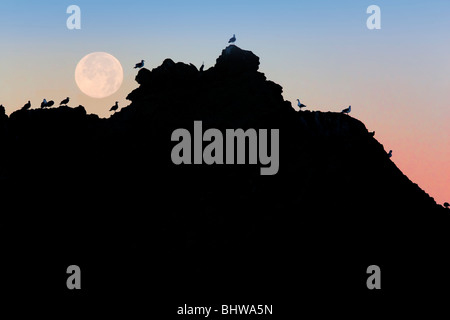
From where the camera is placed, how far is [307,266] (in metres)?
70.1

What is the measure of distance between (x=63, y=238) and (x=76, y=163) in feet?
29.3

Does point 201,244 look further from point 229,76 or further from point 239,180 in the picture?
point 229,76

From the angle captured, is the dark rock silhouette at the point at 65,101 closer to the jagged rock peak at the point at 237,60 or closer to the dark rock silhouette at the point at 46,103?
the dark rock silhouette at the point at 46,103

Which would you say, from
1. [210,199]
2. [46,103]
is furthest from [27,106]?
[210,199]

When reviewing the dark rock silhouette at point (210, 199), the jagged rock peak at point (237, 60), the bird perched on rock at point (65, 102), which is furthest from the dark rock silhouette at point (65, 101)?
the jagged rock peak at point (237, 60)

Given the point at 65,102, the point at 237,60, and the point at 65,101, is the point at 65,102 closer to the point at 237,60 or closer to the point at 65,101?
the point at 65,101

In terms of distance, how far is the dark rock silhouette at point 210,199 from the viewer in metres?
69.7

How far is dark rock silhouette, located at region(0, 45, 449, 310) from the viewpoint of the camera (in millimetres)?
69688

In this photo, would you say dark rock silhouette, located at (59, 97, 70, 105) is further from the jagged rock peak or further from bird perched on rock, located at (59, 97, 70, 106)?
the jagged rock peak

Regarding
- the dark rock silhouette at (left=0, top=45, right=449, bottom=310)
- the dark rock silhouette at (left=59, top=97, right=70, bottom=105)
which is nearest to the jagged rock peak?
the dark rock silhouette at (left=0, top=45, right=449, bottom=310)

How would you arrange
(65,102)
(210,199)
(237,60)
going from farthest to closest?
1. (65,102)
2. (237,60)
3. (210,199)

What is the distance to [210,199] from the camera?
237 ft

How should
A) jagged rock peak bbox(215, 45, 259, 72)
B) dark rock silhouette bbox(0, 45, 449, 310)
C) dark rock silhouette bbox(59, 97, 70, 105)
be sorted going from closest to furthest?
1. dark rock silhouette bbox(0, 45, 449, 310)
2. jagged rock peak bbox(215, 45, 259, 72)
3. dark rock silhouette bbox(59, 97, 70, 105)
